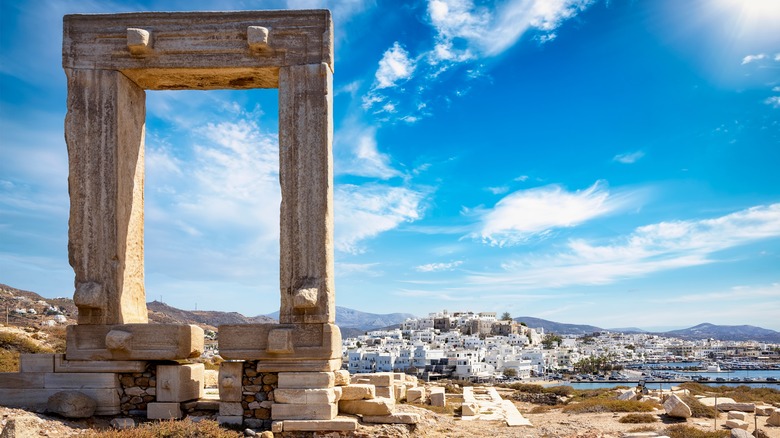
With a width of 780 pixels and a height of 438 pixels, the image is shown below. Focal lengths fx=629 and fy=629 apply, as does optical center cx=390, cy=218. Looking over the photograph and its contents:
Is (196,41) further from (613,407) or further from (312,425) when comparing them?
(613,407)

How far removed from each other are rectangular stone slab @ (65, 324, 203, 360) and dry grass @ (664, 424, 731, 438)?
339 inches

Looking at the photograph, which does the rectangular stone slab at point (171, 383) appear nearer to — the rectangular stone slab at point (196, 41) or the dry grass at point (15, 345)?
the rectangular stone slab at point (196, 41)

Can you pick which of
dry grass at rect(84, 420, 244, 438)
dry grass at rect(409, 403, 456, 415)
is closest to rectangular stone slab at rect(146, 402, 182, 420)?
dry grass at rect(84, 420, 244, 438)

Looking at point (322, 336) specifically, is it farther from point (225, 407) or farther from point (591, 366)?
point (591, 366)

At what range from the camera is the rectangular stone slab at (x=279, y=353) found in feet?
30.6

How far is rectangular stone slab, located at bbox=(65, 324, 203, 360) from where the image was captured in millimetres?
9625

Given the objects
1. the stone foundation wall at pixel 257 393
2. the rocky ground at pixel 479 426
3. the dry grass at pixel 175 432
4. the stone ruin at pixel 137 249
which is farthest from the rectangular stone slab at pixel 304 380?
the dry grass at pixel 175 432

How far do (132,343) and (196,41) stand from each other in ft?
16.1

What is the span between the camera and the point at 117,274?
9.88 metres

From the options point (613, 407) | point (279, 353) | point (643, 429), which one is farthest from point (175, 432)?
point (613, 407)

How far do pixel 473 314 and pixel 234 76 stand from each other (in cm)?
14635

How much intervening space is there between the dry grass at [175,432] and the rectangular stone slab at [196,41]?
550 centimetres

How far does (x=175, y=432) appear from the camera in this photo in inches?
320

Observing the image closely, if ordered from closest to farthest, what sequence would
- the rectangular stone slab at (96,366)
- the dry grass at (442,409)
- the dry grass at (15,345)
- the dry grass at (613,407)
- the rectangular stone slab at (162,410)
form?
1. the rectangular stone slab at (162,410)
2. the rectangular stone slab at (96,366)
3. the dry grass at (613,407)
4. the dry grass at (442,409)
5. the dry grass at (15,345)
